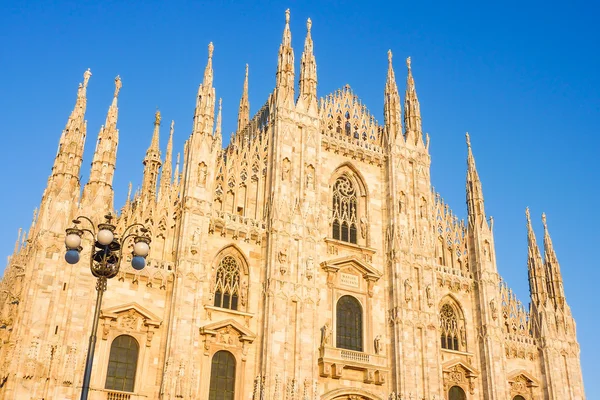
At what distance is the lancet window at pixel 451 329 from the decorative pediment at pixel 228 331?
35.2 feet

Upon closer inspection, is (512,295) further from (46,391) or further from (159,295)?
(46,391)

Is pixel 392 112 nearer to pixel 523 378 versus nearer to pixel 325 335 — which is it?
pixel 325 335

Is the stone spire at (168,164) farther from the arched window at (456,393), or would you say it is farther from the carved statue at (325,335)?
the arched window at (456,393)

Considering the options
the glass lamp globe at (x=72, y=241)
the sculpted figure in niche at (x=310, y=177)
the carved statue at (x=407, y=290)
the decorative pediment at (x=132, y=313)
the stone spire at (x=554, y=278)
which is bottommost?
the glass lamp globe at (x=72, y=241)

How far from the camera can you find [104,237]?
563 inches

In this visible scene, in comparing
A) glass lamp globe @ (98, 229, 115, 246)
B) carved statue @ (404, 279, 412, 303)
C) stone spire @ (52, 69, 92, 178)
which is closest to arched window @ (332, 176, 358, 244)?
carved statue @ (404, 279, 412, 303)

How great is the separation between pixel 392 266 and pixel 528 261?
9.71 metres

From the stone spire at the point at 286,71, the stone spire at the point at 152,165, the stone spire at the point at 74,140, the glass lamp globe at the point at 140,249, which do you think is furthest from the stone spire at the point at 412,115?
the glass lamp globe at the point at 140,249

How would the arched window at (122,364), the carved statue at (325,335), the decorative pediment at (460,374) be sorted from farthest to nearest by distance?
the decorative pediment at (460,374) < the carved statue at (325,335) < the arched window at (122,364)

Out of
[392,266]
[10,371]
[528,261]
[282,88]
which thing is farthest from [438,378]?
[10,371]

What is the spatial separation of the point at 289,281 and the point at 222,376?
489 centimetres

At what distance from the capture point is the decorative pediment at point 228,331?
26453 millimetres

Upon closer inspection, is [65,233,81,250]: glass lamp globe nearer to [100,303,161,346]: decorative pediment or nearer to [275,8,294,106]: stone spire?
[100,303,161,346]: decorative pediment

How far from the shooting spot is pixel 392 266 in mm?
32344
